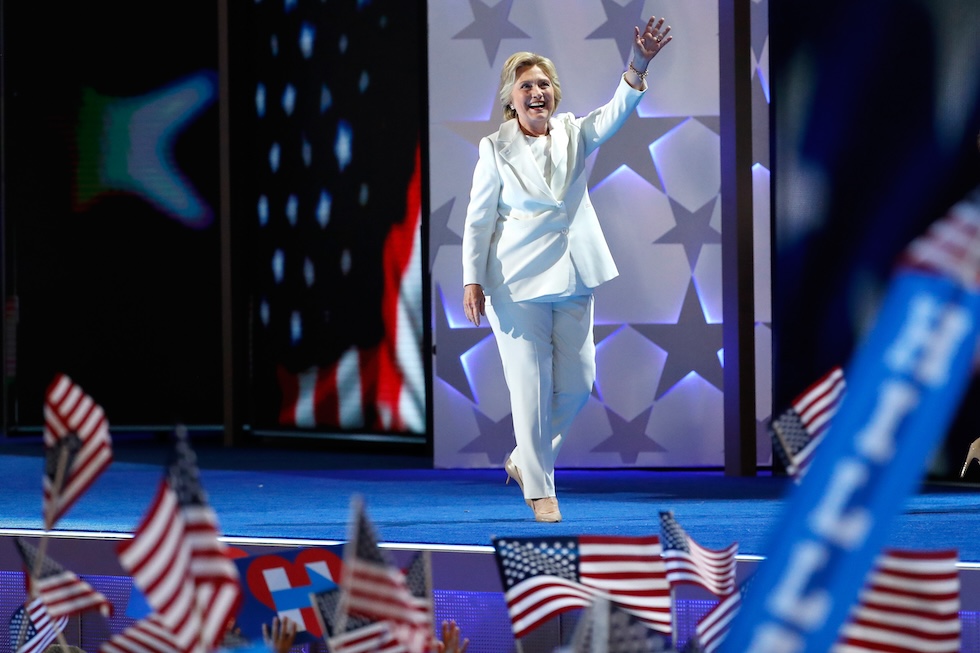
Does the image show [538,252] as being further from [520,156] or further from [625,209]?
A: [625,209]

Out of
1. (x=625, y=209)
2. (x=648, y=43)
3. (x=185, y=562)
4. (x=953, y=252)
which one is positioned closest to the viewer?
(x=953, y=252)

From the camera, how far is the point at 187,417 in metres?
6.81

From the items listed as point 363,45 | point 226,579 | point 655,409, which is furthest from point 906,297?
point 363,45

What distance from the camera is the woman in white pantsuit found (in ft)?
11.2

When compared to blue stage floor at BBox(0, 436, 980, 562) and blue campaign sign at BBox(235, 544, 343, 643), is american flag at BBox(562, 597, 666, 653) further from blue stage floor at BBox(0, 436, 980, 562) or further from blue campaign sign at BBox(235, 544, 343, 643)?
blue stage floor at BBox(0, 436, 980, 562)

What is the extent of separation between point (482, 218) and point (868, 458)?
9.99 feet

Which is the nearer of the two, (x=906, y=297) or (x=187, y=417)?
(x=906, y=297)

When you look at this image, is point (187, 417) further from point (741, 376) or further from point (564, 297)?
point (564, 297)

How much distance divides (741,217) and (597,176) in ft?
2.04

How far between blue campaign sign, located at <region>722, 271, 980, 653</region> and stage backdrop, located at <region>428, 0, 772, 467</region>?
4472mm

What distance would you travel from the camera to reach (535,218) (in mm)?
3461

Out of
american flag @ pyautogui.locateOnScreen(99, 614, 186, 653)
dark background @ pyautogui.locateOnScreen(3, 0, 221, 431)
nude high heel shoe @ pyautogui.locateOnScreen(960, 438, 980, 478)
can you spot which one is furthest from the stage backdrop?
american flag @ pyautogui.locateOnScreen(99, 614, 186, 653)

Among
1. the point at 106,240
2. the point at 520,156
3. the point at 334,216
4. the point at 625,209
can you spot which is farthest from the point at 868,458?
the point at 106,240

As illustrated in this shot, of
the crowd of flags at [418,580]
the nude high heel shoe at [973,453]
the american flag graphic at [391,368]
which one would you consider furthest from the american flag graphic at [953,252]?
the american flag graphic at [391,368]
